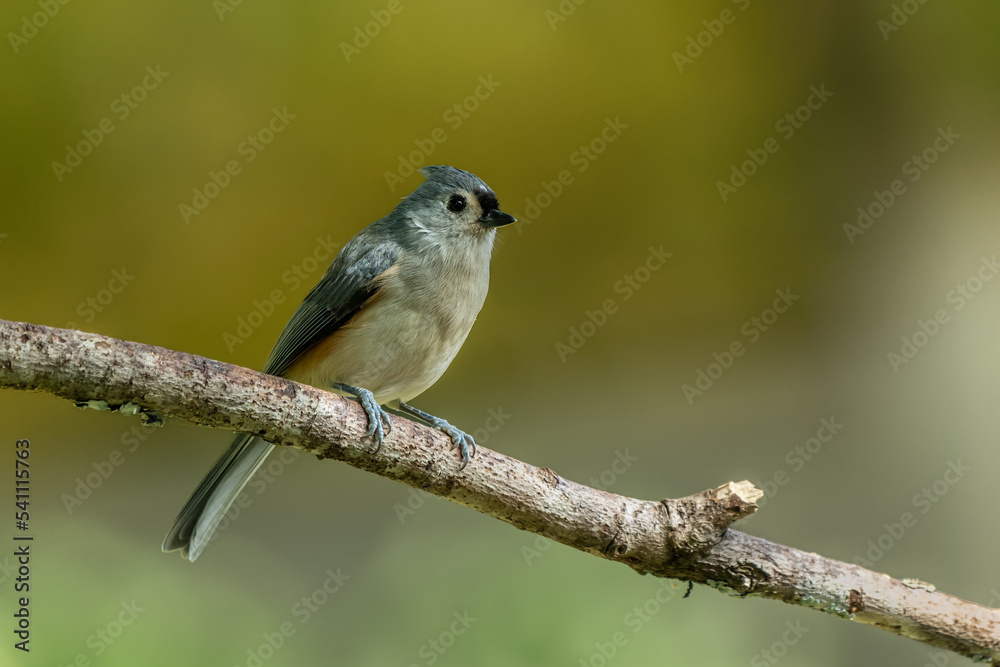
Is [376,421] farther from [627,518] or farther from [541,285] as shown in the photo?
[541,285]

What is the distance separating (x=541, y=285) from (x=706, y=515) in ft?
7.77

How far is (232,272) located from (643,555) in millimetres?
2553

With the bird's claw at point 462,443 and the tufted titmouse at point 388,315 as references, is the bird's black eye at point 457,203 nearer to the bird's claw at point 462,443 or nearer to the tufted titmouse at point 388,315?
the tufted titmouse at point 388,315

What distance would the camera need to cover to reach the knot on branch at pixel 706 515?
171 cm

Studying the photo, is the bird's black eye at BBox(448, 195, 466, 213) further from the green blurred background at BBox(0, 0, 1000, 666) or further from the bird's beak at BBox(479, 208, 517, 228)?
the green blurred background at BBox(0, 0, 1000, 666)

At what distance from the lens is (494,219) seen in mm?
2285

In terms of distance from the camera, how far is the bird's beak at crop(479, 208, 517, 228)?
2.26 meters

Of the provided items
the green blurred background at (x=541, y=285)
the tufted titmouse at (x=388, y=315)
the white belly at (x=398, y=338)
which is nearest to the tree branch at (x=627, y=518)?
the tufted titmouse at (x=388, y=315)

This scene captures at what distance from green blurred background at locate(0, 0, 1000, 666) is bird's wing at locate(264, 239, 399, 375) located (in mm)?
1390

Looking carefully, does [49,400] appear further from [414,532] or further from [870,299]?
[870,299]

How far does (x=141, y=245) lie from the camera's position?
3645 mm

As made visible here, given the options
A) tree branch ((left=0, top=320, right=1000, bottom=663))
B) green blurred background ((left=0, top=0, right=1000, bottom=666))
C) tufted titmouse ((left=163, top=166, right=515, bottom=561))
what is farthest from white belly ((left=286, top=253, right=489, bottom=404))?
green blurred background ((left=0, top=0, right=1000, bottom=666))

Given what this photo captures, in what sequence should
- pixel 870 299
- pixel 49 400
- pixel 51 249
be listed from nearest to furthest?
1. pixel 51 249
2. pixel 49 400
3. pixel 870 299

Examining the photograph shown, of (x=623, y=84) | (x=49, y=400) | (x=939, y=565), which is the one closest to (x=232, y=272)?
(x=49, y=400)
